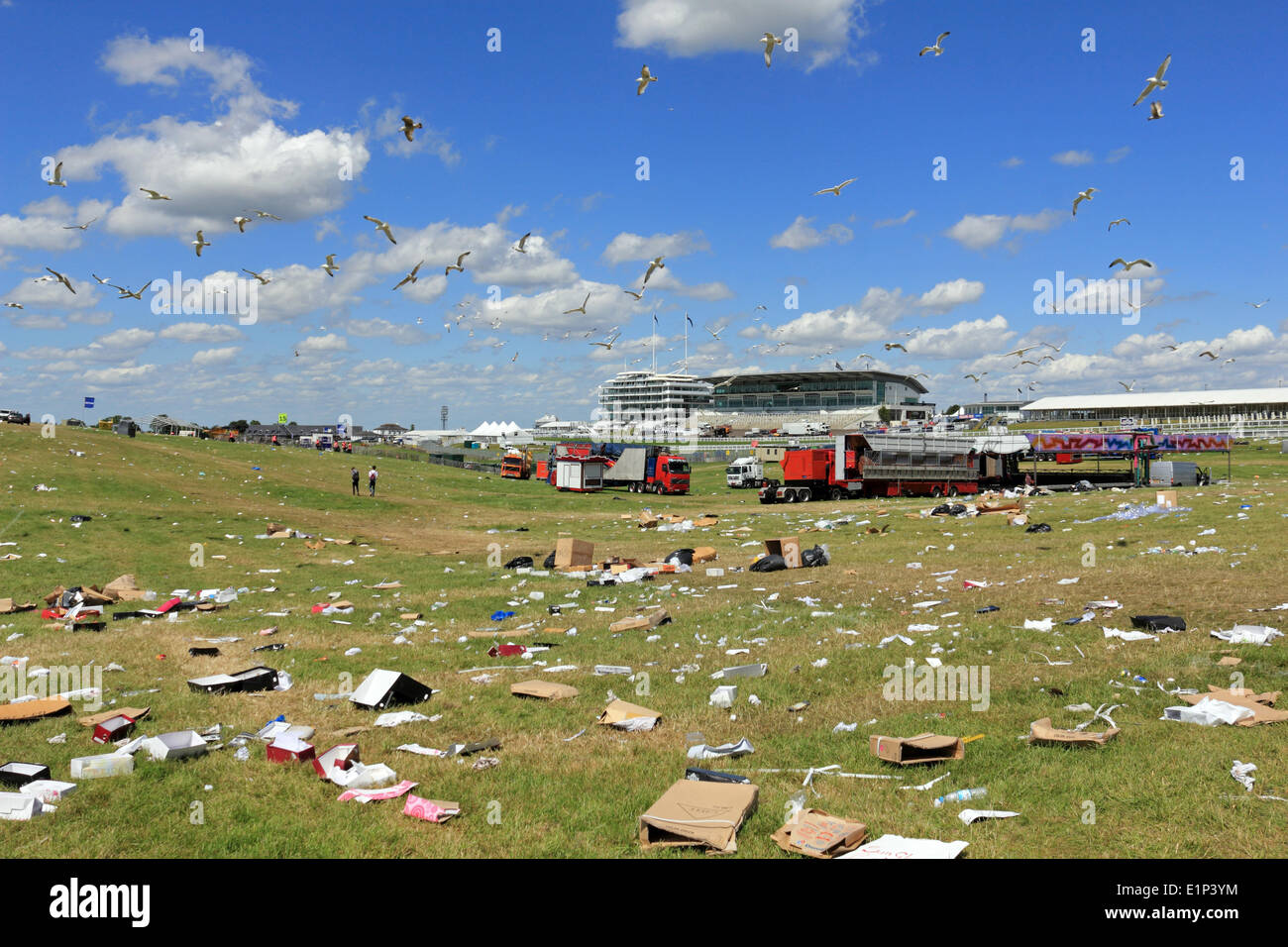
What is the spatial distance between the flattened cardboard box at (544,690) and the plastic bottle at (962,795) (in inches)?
154

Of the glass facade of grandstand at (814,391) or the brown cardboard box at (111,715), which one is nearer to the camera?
the brown cardboard box at (111,715)

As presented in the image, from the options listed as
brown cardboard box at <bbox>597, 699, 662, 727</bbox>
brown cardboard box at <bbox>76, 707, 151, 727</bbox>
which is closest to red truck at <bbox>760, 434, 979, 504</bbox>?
brown cardboard box at <bbox>597, 699, 662, 727</bbox>

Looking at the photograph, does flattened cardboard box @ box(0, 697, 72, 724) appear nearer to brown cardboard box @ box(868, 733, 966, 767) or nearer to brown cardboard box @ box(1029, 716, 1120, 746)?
brown cardboard box @ box(868, 733, 966, 767)

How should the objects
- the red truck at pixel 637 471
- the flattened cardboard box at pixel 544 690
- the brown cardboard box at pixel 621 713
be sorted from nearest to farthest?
the brown cardboard box at pixel 621 713 < the flattened cardboard box at pixel 544 690 < the red truck at pixel 637 471

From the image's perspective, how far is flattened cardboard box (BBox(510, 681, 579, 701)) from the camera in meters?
7.86

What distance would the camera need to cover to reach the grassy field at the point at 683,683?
4.75 metres

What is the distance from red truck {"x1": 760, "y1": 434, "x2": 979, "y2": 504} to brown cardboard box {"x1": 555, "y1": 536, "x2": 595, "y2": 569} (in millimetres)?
17990

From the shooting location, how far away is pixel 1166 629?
884 cm

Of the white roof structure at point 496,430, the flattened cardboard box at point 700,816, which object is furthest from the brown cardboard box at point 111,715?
the white roof structure at point 496,430

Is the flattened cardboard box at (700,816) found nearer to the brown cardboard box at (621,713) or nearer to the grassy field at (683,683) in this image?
the grassy field at (683,683)

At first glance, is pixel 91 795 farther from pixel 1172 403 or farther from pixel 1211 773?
pixel 1172 403
